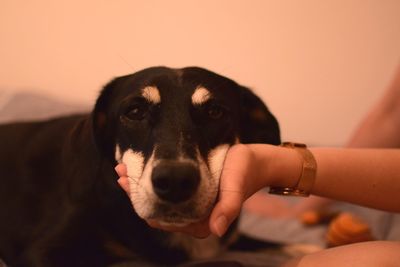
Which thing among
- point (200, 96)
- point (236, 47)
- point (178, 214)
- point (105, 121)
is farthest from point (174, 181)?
point (236, 47)

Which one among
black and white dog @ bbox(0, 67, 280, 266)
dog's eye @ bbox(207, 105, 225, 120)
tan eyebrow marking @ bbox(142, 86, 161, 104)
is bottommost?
black and white dog @ bbox(0, 67, 280, 266)

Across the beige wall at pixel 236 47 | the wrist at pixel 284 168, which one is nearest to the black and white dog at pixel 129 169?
the wrist at pixel 284 168

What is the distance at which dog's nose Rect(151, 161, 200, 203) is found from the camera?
761mm

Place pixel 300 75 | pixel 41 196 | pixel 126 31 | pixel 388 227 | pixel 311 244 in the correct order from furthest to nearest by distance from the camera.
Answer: pixel 300 75 < pixel 388 227 < pixel 311 244 < pixel 126 31 < pixel 41 196

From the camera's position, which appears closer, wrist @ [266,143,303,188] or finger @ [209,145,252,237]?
finger @ [209,145,252,237]

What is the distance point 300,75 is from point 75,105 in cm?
110

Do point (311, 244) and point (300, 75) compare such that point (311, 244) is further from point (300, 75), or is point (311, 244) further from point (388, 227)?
point (300, 75)

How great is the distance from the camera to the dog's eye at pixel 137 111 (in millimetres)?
1007

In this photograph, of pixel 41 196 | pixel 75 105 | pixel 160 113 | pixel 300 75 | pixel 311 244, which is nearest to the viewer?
pixel 160 113

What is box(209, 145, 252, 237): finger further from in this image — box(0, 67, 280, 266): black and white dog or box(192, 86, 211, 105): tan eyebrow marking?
box(192, 86, 211, 105): tan eyebrow marking

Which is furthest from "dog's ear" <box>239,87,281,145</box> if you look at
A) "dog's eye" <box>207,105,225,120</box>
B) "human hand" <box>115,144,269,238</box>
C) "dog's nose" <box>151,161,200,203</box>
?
"dog's nose" <box>151,161,200,203</box>

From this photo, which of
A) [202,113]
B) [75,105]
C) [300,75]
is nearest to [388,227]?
[300,75]

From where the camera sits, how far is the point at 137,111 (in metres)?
1.02

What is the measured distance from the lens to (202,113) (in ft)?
3.27
